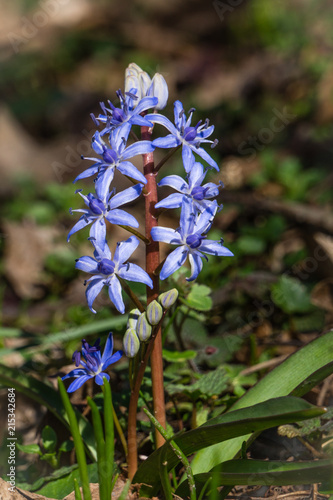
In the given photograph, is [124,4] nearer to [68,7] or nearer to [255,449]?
[68,7]

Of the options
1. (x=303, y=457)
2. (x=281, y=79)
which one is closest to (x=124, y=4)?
(x=281, y=79)

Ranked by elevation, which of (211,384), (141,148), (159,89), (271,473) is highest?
(159,89)

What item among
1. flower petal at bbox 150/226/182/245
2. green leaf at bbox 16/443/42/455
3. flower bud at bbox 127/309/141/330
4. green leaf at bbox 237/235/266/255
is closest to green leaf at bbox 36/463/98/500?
green leaf at bbox 16/443/42/455

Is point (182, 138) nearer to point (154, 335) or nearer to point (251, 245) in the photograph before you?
point (154, 335)

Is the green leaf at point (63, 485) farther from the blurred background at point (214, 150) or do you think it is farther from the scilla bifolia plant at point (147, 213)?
the blurred background at point (214, 150)

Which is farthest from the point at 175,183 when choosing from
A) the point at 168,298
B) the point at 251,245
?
the point at 251,245

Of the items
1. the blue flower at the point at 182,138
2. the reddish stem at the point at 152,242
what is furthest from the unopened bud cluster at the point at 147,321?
the blue flower at the point at 182,138
